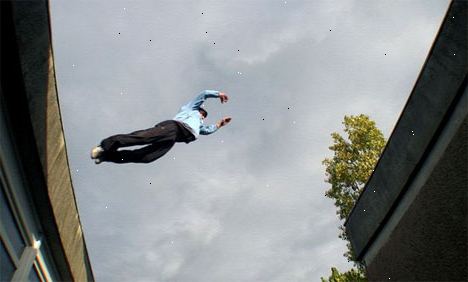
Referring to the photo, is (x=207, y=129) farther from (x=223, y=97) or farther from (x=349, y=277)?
(x=349, y=277)

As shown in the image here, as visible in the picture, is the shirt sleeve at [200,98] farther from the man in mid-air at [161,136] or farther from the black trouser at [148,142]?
the black trouser at [148,142]

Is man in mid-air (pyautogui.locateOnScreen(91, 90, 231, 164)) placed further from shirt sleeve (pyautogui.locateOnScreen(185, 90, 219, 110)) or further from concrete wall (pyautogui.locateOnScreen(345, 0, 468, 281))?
concrete wall (pyautogui.locateOnScreen(345, 0, 468, 281))

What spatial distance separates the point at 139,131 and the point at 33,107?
2.23 meters

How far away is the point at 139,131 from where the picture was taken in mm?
5984

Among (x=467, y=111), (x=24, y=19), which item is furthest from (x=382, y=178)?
(x=24, y=19)

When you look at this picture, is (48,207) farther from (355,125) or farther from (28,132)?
(355,125)

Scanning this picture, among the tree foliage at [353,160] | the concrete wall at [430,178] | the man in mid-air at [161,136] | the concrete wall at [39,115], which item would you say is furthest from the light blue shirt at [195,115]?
the tree foliage at [353,160]

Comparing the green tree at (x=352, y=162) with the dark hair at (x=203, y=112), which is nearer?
the dark hair at (x=203, y=112)

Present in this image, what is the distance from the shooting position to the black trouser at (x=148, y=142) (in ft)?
18.3

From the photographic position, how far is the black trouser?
5.57 meters

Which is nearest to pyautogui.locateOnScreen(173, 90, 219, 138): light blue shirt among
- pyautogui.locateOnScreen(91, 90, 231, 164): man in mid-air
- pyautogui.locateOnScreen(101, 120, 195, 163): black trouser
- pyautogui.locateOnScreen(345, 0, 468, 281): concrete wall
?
pyautogui.locateOnScreen(91, 90, 231, 164): man in mid-air

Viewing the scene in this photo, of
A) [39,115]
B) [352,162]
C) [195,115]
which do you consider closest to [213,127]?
[195,115]

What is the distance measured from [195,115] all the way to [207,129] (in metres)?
0.44

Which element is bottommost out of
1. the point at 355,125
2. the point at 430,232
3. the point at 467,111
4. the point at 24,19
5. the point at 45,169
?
the point at 430,232
